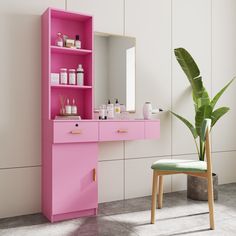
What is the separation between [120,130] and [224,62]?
2.03 metres

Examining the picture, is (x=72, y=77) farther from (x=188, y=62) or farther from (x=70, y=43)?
(x=188, y=62)

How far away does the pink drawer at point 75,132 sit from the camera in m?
2.66

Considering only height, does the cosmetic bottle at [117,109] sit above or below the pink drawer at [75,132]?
above

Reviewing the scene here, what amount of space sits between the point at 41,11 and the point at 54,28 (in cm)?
19

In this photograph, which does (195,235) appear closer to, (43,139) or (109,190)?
(109,190)

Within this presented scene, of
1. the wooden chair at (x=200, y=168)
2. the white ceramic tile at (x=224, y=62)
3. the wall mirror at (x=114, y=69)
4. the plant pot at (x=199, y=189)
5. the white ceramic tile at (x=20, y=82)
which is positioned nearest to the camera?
the wooden chair at (x=200, y=168)

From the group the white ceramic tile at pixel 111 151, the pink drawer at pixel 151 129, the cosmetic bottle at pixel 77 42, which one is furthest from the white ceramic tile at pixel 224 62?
the cosmetic bottle at pixel 77 42

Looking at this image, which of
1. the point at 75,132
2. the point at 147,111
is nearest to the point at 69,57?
the point at 75,132

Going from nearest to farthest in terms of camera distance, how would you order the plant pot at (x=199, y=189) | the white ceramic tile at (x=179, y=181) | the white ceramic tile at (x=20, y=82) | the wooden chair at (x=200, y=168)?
the wooden chair at (x=200, y=168), the white ceramic tile at (x=20, y=82), the plant pot at (x=199, y=189), the white ceramic tile at (x=179, y=181)

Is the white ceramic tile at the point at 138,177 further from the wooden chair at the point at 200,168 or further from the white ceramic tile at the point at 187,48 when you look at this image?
the wooden chair at the point at 200,168

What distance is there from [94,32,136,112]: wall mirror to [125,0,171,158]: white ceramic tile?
100 mm

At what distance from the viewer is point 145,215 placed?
2.92 m

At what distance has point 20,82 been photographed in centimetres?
292

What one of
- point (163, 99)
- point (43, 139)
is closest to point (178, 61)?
point (163, 99)
